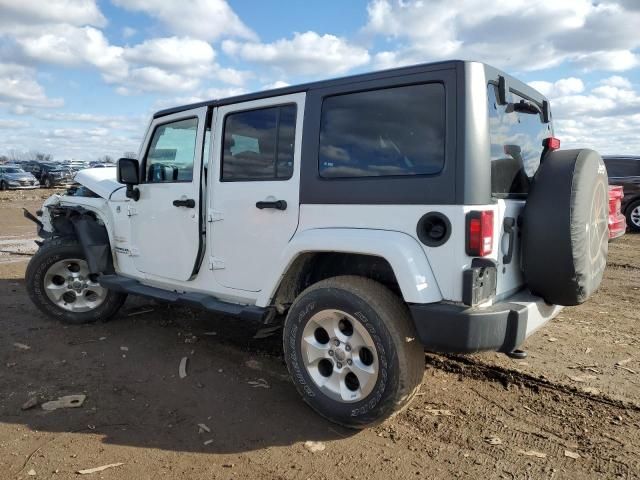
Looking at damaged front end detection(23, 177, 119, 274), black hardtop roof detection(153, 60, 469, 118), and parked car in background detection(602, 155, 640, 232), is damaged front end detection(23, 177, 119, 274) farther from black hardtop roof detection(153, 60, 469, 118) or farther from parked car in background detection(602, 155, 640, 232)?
parked car in background detection(602, 155, 640, 232)

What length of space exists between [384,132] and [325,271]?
1088 mm

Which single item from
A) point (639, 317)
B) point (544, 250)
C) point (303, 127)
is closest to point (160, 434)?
point (303, 127)

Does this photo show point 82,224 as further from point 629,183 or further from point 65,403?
point 629,183

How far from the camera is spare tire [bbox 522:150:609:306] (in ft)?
9.55

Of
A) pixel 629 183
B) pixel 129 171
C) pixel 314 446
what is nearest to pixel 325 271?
pixel 314 446

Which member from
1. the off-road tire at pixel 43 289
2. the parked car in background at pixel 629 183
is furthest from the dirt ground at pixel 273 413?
the parked car in background at pixel 629 183

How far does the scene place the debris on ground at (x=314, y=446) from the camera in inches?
115

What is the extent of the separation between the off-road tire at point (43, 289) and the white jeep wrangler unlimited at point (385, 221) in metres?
1.31

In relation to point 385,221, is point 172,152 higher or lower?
higher

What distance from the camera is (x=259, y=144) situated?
3.77 meters

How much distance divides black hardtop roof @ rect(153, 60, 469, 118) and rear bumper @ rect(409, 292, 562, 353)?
52.6 inches

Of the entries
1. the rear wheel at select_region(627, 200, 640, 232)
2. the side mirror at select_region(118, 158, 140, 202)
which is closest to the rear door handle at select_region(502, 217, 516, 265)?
the side mirror at select_region(118, 158, 140, 202)

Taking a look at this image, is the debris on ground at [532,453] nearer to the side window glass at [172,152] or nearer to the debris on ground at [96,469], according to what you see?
the debris on ground at [96,469]

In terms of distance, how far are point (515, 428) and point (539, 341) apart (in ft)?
5.54
